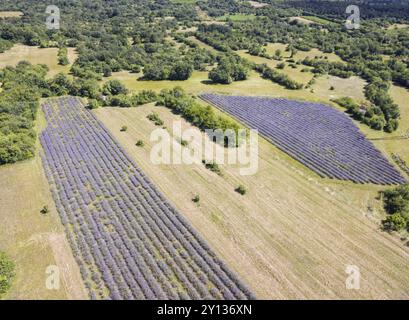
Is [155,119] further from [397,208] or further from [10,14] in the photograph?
[10,14]

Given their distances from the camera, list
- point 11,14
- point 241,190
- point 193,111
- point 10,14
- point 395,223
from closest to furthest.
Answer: point 395,223, point 241,190, point 193,111, point 10,14, point 11,14

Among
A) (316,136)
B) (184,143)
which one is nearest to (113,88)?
(184,143)

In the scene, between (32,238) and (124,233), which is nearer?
(32,238)

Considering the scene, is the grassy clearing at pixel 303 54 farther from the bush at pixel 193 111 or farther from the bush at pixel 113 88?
the bush at pixel 113 88

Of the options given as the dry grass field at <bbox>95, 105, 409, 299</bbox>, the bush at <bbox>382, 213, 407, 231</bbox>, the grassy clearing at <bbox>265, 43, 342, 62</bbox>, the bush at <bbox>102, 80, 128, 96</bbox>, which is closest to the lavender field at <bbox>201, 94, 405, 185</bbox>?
the dry grass field at <bbox>95, 105, 409, 299</bbox>

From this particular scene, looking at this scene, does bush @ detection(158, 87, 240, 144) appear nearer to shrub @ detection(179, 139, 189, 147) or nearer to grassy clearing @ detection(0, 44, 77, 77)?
shrub @ detection(179, 139, 189, 147)

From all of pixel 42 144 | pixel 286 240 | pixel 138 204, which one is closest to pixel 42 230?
pixel 138 204

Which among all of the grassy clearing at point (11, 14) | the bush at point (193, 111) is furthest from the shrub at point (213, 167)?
the grassy clearing at point (11, 14)
